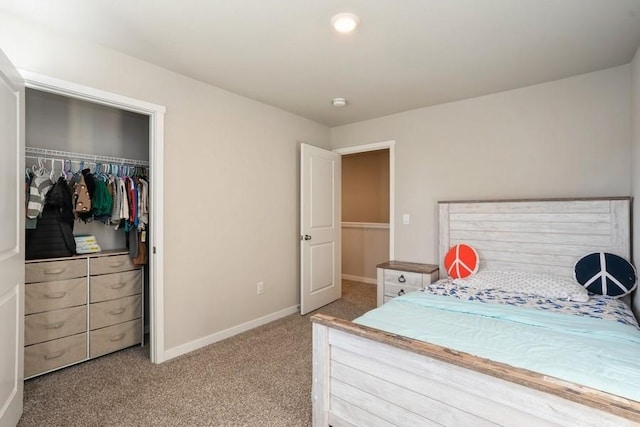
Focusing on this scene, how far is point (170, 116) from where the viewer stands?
2582 millimetres

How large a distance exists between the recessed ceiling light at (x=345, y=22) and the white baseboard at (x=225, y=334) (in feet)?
8.73

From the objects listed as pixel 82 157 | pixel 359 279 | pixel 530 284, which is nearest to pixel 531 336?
pixel 530 284

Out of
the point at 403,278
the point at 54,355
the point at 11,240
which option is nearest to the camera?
the point at 11,240

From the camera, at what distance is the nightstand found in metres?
3.00

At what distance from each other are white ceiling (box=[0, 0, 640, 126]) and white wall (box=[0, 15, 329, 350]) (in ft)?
0.48

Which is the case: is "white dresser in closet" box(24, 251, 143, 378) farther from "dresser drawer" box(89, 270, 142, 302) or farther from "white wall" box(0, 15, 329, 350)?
"white wall" box(0, 15, 329, 350)

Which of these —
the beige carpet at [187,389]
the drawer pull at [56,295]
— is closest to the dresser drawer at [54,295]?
the drawer pull at [56,295]

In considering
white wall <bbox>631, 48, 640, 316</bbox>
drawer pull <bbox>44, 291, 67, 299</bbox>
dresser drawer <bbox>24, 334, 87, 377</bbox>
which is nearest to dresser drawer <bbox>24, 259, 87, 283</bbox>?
drawer pull <bbox>44, 291, 67, 299</bbox>

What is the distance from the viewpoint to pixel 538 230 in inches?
104

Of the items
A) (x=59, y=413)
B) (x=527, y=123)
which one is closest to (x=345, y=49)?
(x=527, y=123)

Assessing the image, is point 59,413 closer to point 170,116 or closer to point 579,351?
point 170,116

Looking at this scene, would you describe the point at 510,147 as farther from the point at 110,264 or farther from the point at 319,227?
the point at 110,264

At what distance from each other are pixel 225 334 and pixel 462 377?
2334mm

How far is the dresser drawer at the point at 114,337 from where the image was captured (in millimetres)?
2578
